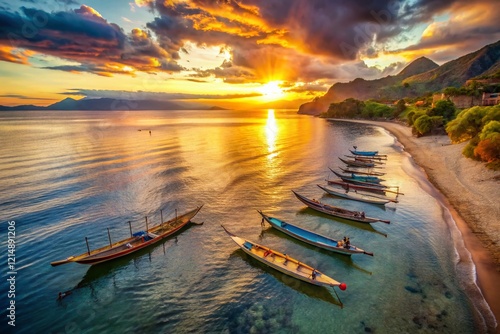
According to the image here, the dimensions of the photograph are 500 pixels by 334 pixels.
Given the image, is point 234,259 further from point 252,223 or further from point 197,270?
point 252,223

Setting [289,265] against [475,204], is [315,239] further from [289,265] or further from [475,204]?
[475,204]

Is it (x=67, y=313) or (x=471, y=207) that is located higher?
(x=471, y=207)

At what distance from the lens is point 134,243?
31719 millimetres

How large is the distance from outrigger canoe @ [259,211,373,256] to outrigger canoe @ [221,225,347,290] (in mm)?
5386

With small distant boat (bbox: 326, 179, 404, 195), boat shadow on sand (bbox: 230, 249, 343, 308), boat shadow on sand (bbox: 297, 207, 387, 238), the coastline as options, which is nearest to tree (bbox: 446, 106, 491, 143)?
the coastline

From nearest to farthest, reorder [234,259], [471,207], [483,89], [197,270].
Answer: [197,270] < [234,259] < [471,207] < [483,89]

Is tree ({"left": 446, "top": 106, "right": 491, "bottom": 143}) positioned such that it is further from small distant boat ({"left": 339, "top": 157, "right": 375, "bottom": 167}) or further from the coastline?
small distant boat ({"left": 339, "top": 157, "right": 375, "bottom": 167})

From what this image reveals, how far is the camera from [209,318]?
72.5 feet

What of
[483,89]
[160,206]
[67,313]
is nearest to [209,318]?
[67,313]

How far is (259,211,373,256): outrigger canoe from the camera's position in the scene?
97.0ft

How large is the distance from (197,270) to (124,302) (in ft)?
24.9

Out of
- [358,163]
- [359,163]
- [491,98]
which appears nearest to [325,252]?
[359,163]

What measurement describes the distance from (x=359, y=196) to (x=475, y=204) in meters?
16.9

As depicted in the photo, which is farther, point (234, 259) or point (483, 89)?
point (483, 89)
